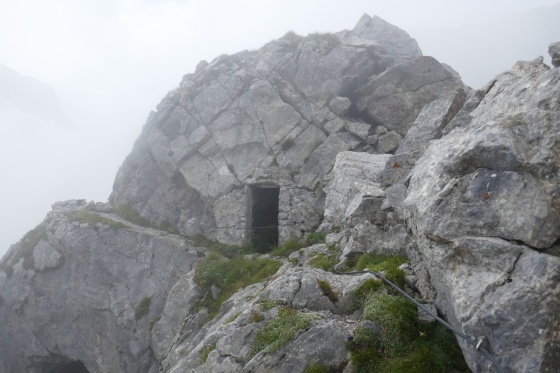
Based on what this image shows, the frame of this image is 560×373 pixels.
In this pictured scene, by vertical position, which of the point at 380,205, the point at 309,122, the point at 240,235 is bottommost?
the point at 240,235

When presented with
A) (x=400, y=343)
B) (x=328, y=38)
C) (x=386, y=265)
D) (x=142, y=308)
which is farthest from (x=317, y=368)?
(x=328, y=38)

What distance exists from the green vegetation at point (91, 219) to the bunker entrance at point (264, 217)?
10.4 meters

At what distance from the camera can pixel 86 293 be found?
30.2 metres

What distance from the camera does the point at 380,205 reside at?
55.1ft

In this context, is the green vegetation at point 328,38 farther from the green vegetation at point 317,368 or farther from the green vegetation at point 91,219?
the green vegetation at point 317,368

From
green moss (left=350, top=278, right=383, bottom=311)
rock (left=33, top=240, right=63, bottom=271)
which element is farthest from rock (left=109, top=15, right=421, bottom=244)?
green moss (left=350, top=278, right=383, bottom=311)

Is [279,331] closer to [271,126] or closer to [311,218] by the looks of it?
[311,218]

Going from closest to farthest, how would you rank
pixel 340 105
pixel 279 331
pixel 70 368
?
pixel 279 331 < pixel 340 105 < pixel 70 368

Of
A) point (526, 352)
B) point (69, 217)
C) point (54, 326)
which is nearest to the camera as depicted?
point (526, 352)

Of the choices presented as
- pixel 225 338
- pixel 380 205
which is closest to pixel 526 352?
pixel 225 338

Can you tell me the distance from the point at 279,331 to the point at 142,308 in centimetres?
1971

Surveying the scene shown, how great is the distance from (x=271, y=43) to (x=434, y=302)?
3101cm

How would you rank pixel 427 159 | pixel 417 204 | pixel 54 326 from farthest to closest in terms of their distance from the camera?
1. pixel 54 326
2. pixel 427 159
3. pixel 417 204

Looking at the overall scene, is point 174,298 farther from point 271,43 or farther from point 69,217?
point 271,43
